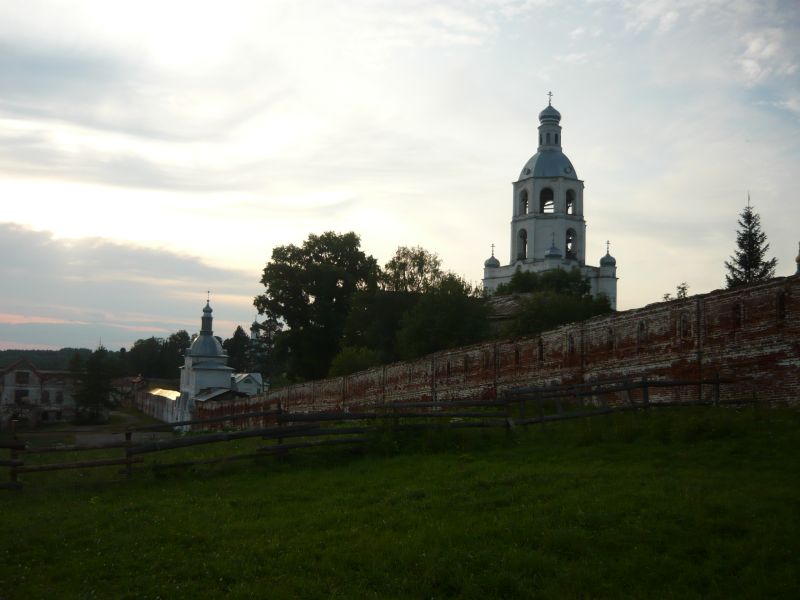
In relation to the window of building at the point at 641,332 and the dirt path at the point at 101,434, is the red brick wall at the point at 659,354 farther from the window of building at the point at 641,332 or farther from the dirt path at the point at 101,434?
the dirt path at the point at 101,434

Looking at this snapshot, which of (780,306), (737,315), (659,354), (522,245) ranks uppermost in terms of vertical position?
(522,245)

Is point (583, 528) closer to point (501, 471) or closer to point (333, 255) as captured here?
point (501, 471)

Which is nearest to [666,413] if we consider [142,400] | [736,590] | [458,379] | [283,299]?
[736,590]

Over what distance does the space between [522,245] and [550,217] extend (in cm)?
396

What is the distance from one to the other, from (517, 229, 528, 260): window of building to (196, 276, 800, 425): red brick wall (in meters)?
42.7

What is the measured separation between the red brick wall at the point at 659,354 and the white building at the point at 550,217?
137 ft

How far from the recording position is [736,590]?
741 centimetres

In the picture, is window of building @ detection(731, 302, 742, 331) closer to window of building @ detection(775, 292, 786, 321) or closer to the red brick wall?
the red brick wall

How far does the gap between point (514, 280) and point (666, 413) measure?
46856mm

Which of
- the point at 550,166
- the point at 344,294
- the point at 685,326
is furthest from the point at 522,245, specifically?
the point at 685,326

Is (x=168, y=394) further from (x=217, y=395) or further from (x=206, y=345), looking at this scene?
(x=217, y=395)

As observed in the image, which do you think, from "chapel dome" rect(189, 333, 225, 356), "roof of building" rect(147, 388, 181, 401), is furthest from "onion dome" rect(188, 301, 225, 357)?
"roof of building" rect(147, 388, 181, 401)

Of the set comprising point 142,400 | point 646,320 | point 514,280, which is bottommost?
point 142,400

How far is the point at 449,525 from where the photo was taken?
933cm
